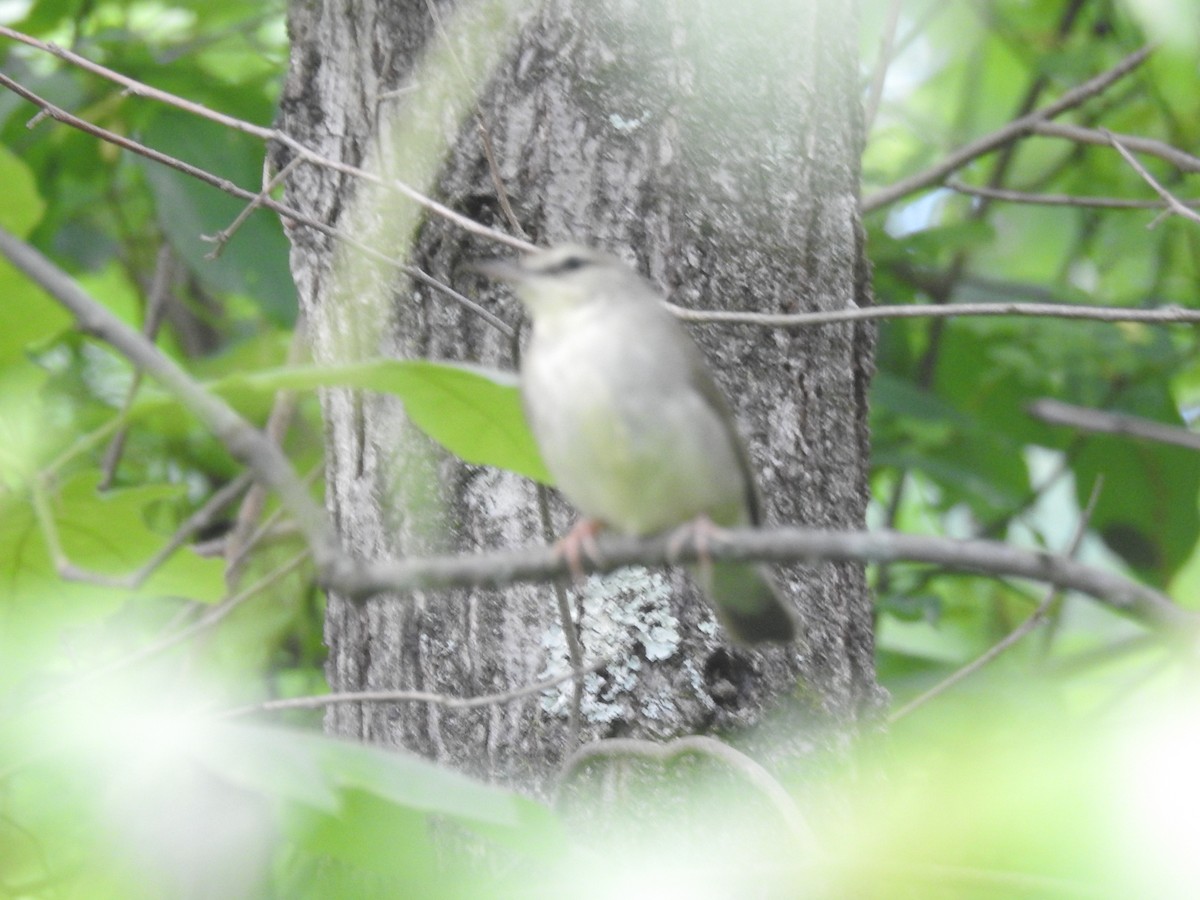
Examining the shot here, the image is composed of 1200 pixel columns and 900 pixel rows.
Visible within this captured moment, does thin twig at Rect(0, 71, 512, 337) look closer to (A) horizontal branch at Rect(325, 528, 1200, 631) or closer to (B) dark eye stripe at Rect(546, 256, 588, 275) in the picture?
(B) dark eye stripe at Rect(546, 256, 588, 275)

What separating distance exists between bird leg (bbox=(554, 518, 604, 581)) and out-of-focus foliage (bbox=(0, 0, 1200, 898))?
146mm

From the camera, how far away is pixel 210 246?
3.89 meters

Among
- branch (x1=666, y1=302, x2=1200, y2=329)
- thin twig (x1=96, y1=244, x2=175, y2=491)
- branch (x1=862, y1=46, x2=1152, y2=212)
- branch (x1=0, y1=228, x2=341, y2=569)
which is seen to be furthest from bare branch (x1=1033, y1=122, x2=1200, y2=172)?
thin twig (x1=96, y1=244, x2=175, y2=491)

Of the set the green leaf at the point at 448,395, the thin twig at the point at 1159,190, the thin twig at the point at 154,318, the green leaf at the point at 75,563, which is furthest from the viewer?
the thin twig at the point at 154,318

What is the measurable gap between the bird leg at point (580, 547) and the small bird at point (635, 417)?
0.03 metres

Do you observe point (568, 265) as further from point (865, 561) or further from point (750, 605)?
point (865, 561)

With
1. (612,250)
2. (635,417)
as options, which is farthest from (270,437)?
(635,417)

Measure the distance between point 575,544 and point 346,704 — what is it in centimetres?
112

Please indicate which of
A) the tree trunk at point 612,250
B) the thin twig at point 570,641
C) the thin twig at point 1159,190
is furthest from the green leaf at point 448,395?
the thin twig at point 1159,190

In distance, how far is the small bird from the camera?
2.31 metres

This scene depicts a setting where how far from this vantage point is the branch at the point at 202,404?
4.10 feet

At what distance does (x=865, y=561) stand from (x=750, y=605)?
A: 0.98m

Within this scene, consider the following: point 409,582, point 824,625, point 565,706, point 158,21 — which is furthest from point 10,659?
point 158,21

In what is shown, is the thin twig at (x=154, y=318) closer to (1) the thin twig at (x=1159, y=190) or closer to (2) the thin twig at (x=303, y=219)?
(2) the thin twig at (x=303, y=219)
